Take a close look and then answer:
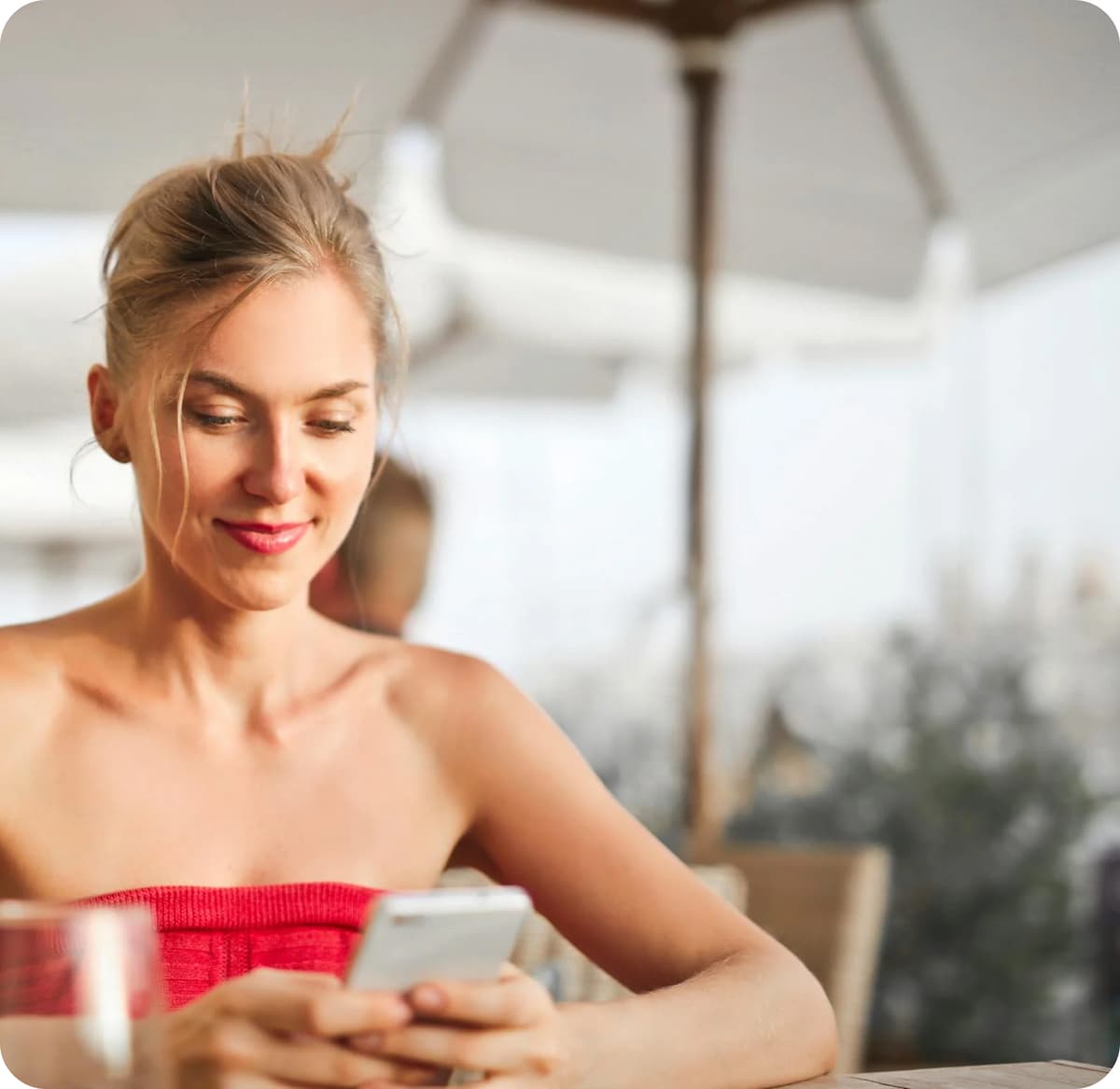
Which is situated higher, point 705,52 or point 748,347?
point 705,52

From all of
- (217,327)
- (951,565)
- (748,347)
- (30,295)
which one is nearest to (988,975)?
(951,565)

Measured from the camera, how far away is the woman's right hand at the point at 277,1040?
77cm

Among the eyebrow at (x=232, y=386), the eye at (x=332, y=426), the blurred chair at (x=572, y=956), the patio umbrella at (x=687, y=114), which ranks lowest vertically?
the blurred chair at (x=572, y=956)

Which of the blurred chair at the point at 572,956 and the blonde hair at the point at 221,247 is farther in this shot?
the blurred chair at the point at 572,956

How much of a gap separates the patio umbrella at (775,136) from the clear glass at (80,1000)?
12.5 ft

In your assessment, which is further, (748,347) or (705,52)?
(748,347)

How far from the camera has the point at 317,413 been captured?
1200mm

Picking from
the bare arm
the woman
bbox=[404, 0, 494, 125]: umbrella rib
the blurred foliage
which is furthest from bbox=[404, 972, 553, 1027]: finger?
bbox=[404, 0, 494, 125]: umbrella rib

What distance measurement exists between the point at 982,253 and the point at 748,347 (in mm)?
901

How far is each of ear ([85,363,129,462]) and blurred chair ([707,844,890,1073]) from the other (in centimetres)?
150

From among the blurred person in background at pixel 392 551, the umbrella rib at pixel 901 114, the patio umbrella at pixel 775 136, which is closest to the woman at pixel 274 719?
the blurred person in background at pixel 392 551

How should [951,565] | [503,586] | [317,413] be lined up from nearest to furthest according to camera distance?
[317,413]
[951,565]
[503,586]

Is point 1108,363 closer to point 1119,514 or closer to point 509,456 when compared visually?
point 1119,514

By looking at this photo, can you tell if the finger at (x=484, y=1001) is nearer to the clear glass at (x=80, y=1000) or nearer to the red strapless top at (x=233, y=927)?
the clear glass at (x=80, y=1000)
